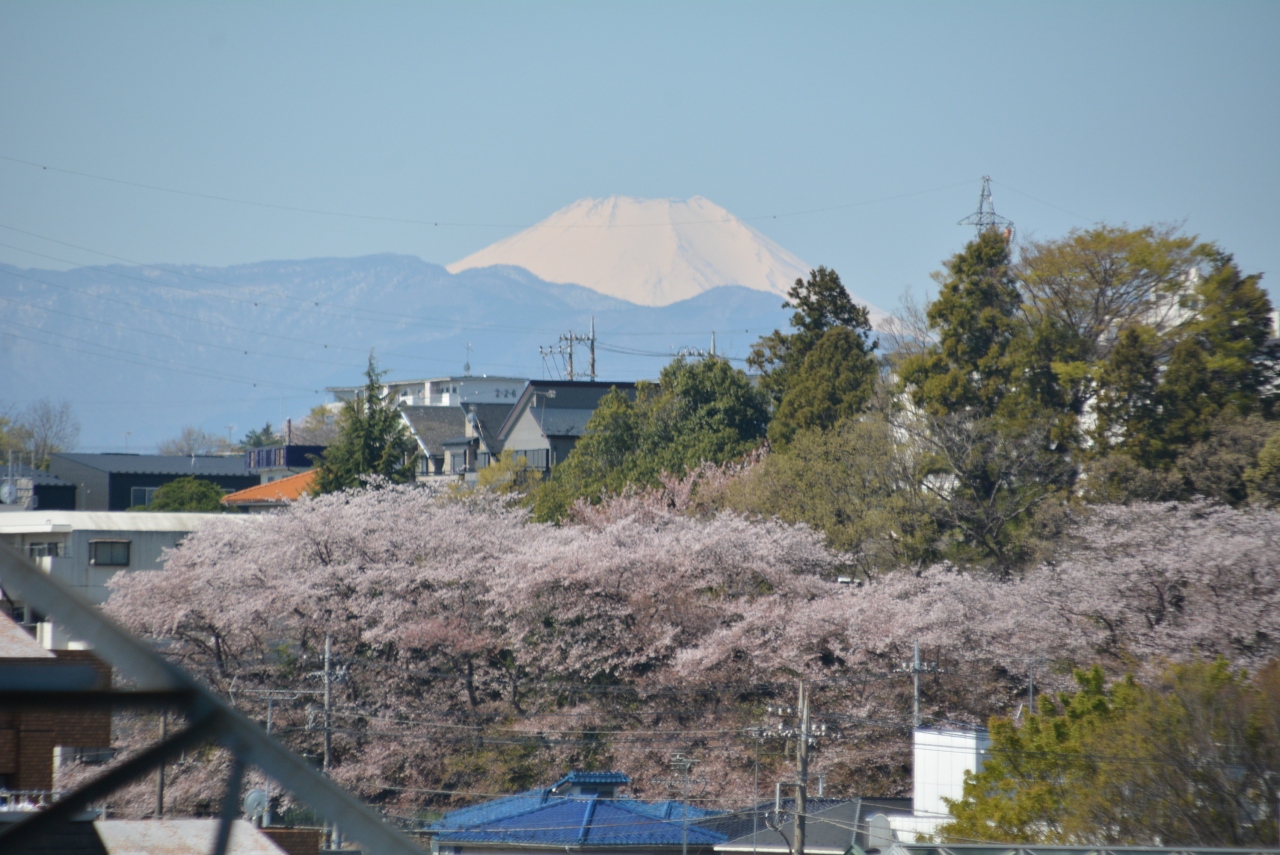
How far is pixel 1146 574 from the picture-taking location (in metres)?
18.8

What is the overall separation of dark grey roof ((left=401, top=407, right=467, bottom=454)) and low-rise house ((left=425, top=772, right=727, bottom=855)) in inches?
1672

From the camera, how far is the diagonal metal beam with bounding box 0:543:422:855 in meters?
1.21

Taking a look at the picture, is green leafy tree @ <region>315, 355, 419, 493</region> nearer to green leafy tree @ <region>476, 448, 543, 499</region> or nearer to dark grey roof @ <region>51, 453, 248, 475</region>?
green leafy tree @ <region>476, 448, 543, 499</region>

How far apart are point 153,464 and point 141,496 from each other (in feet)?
8.86

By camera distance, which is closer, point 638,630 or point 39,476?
point 638,630

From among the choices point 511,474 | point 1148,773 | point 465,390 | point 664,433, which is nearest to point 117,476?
point 511,474

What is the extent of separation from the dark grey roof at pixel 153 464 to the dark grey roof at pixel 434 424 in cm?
936

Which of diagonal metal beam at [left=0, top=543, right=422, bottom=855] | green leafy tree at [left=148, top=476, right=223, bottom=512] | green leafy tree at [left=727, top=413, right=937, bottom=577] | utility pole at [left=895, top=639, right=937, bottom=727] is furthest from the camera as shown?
green leafy tree at [left=148, top=476, right=223, bottom=512]

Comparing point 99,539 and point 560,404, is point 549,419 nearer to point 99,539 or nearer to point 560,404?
point 560,404

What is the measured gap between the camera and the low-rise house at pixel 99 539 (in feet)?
87.6

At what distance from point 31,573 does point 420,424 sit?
203 ft

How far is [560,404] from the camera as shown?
5219cm

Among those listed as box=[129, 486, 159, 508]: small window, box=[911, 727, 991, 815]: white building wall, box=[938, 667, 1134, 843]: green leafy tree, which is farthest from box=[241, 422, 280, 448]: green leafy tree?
box=[938, 667, 1134, 843]: green leafy tree

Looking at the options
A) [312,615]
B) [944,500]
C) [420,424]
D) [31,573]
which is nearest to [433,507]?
[312,615]
